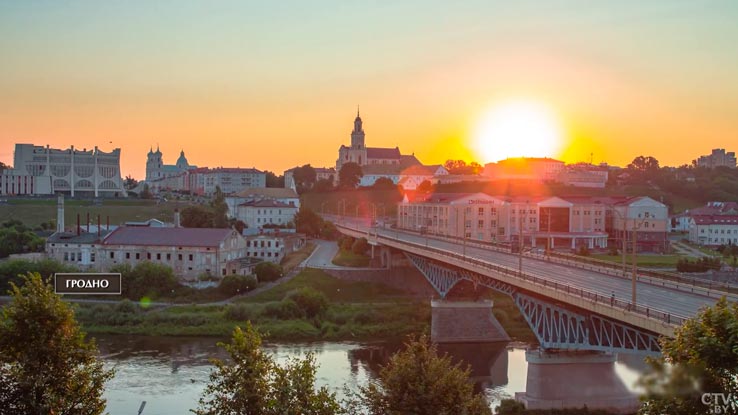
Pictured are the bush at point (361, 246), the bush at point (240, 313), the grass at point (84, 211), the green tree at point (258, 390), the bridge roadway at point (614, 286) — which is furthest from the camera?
the grass at point (84, 211)

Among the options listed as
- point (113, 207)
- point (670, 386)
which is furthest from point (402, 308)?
point (113, 207)

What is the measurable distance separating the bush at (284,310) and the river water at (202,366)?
182 inches

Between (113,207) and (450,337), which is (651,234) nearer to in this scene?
(450,337)

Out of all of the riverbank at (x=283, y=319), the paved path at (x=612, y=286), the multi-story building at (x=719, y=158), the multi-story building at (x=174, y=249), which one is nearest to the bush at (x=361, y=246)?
the multi-story building at (x=174, y=249)

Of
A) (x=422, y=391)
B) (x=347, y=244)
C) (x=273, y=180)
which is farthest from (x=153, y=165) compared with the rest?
(x=422, y=391)

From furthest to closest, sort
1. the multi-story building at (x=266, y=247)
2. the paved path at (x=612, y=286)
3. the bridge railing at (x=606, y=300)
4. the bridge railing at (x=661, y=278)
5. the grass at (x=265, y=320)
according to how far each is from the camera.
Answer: the multi-story building at (x=266, y=247)
the grass at (x=265, y=320)
the bridge railing at (x=661, y=278)
the paved path at (x=612, y=286)
the bridge railing at (x=606, y=300)

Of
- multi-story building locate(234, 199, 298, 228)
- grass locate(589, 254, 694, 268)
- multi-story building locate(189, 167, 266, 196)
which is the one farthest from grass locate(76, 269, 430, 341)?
multi-story building locate(189, 167, 266, 196)

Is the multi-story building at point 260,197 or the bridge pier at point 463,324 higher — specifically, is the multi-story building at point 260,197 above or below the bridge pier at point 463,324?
above

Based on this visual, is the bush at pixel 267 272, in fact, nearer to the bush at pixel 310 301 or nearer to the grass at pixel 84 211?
the bush at pixel 310 301

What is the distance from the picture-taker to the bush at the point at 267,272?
54.1 m

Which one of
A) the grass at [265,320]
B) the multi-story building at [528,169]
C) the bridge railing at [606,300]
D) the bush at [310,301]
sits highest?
Result: the multi-story building at [528,169]

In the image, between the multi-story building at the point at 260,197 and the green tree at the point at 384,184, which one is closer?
the multi-story building at the point at 260,197

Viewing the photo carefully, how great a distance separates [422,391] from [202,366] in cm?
2030

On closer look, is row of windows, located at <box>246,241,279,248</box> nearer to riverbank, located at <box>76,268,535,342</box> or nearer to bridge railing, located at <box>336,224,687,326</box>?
riverbank, located at <box>76,268,535,342</box>
